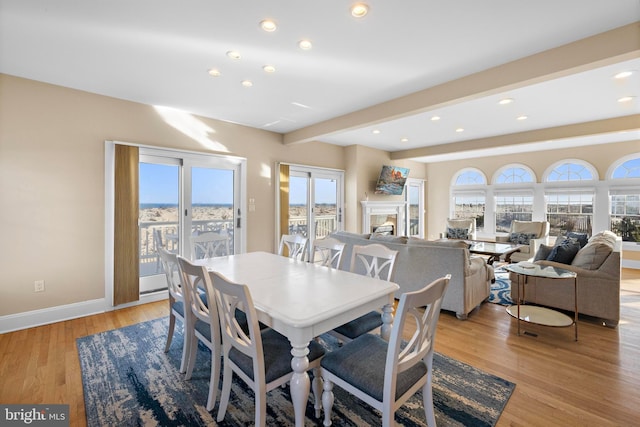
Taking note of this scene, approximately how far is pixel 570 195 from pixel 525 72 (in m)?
5.47

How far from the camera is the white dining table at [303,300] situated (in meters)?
1.41

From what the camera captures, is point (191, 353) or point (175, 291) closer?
point (191, 353)

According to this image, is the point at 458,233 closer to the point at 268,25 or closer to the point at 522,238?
the point at 522,238

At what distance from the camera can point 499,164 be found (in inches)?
287

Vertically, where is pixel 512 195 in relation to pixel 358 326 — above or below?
above

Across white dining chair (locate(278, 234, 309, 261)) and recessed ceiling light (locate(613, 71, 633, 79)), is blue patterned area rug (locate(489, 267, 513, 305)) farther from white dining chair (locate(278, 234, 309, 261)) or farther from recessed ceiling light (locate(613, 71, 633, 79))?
white dining chair (locate(278, 234, 309, 261))

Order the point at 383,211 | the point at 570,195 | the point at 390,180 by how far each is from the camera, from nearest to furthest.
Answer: the point at 570,195
the point at 390,180
the point at 383,211

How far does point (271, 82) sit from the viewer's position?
3.06 metres

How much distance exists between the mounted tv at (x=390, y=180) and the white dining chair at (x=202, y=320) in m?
5.16

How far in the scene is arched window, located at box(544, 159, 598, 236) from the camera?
20.1ft

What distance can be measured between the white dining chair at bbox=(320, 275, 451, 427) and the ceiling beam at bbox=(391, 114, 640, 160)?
488 cm

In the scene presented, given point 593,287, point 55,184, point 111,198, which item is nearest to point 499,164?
point 593,287

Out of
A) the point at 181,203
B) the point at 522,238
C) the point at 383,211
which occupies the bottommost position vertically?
the point at 522,238

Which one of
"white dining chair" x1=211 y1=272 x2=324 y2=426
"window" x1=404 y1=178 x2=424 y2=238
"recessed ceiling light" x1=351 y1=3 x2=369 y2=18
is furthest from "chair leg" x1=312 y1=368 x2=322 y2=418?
"window" x1=404 y1=178 x2=424 y2=238
